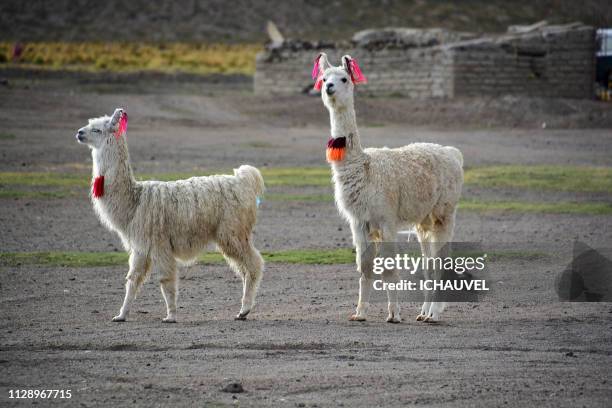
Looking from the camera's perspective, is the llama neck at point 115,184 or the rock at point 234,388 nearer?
the rock at point 234,388

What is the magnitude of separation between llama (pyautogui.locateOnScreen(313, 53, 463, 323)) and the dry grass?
1523 inches

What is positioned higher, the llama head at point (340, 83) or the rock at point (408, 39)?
the rock at point (408, 39)

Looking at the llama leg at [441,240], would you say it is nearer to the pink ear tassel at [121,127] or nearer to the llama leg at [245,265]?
the llama leg at [245,265]

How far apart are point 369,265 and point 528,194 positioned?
1134 cm

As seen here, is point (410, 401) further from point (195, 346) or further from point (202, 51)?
point (202, 51)

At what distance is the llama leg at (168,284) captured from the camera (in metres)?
10.7

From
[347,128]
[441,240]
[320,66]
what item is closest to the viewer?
[347,128]

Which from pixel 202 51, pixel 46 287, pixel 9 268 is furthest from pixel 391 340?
pixel 202 51

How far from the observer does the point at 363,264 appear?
1077 centimetres

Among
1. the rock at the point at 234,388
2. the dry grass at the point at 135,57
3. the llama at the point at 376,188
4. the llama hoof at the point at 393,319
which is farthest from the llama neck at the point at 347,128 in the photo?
the dry grass at the point at 135,57

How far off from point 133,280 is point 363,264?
2.13 metres

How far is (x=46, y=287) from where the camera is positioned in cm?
1276

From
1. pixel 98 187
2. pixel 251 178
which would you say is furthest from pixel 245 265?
pixel 98 187

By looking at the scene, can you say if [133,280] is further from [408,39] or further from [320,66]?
[408,39]
